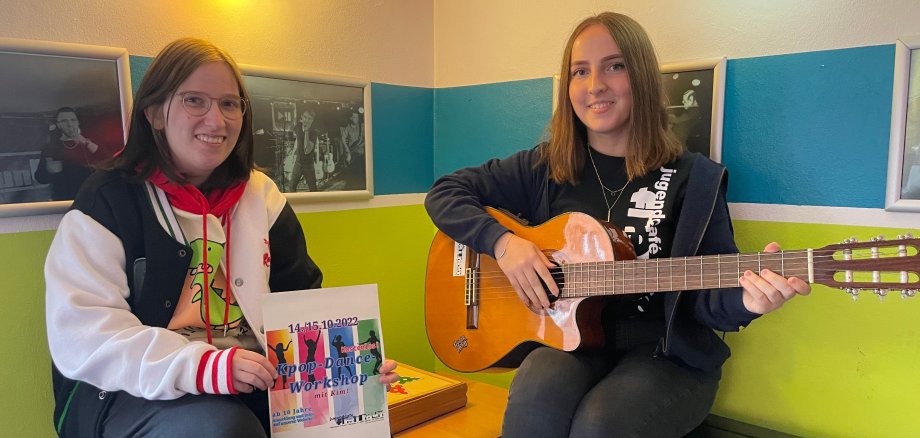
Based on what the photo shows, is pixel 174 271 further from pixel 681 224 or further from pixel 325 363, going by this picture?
pixel 681 224

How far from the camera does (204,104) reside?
1.35 meters

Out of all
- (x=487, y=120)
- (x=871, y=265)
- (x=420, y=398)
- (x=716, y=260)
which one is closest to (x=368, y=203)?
(x=487, y=120)

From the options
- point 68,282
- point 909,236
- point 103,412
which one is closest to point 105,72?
point 68,282

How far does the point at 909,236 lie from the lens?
1.09 meters

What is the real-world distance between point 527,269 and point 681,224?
36 cm

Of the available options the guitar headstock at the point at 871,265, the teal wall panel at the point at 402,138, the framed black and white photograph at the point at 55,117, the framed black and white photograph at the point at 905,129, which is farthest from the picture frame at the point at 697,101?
the framed black and white photograph at the point at 55,117

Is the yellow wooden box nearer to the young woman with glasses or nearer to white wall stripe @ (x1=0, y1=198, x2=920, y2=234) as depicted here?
the young woman with glasses

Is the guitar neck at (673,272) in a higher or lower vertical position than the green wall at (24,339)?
higher

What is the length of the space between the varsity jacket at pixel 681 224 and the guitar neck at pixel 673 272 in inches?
2.8

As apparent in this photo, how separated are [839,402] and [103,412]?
1653mm

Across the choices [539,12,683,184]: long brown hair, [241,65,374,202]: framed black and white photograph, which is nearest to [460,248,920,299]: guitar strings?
[539,12,683,184]: long brown hair

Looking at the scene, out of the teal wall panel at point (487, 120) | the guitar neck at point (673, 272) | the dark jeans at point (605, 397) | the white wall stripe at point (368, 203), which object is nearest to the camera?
the guitar neck at point (673, 272)

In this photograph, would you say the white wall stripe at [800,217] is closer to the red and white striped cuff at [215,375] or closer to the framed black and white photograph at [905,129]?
the framed black and white photograph at [905,129]

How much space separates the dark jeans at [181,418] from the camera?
1110 mm
